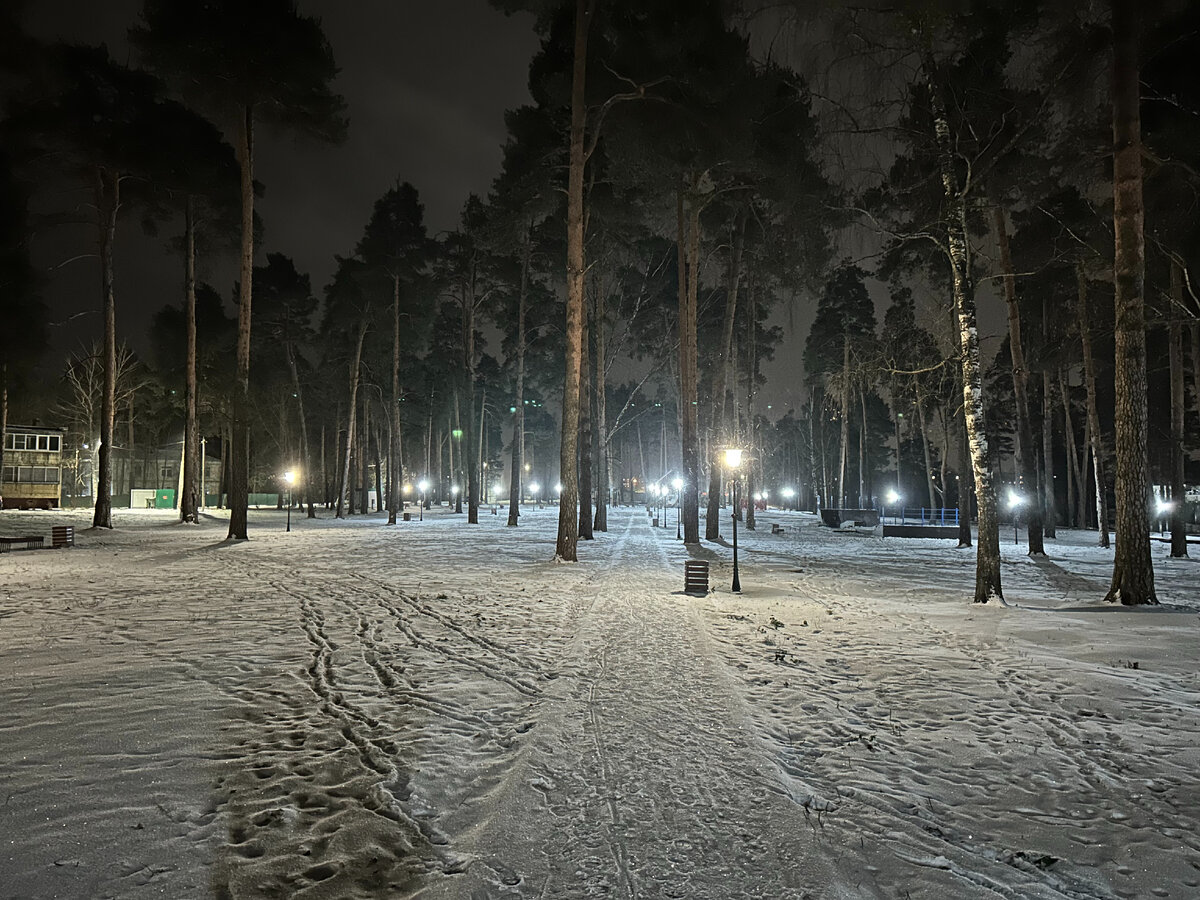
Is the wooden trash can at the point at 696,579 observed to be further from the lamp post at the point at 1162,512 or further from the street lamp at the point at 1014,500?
the lamp post at the point at 1162,512

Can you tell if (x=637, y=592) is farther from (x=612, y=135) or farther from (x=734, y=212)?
(x=734, y=212)

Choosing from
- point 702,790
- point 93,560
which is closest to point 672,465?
point 93,560

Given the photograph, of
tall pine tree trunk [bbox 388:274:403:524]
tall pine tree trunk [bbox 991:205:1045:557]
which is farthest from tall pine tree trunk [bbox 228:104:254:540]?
tall pine tree trunk [bbox 991:205:1045:557]

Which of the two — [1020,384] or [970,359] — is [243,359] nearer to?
[970,359]

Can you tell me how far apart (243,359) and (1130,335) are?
79.0ft

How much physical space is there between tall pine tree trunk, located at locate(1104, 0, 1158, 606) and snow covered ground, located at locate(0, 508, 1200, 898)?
1.09 metres

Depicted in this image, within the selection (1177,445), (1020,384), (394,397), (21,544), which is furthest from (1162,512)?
(21,544)

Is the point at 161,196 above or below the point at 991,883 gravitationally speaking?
above

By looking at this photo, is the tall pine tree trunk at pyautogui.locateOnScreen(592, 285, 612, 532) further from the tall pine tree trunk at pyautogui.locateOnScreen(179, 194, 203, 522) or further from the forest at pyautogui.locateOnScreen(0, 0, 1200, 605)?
the tall pine tree trunk at pyautogui.locateOnScreen(179, 194, 203, 522)

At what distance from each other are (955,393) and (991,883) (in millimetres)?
31195

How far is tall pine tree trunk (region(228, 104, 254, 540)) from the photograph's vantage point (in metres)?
21.1

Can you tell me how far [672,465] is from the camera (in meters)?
105

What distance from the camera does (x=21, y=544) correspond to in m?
18.8

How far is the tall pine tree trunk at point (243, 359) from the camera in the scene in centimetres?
2111
